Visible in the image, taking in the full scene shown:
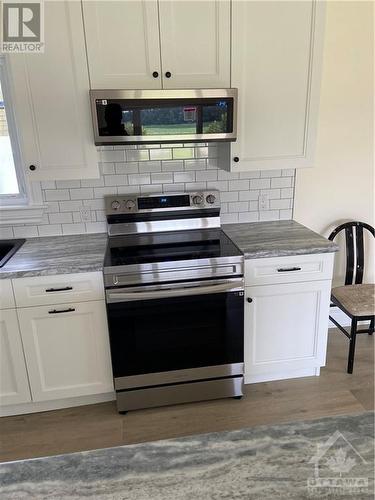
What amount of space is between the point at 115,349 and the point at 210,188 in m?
1.22

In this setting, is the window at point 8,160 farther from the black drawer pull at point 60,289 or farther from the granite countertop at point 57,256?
the black drawer pull at point 60,289

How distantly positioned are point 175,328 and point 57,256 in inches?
30.3

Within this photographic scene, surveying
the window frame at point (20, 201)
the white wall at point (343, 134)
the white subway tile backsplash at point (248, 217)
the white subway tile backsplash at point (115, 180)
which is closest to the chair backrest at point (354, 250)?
the white wall at point (343, 134)

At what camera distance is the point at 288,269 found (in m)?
2.28

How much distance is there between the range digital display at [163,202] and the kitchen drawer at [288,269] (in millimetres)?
639

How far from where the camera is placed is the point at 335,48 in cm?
259

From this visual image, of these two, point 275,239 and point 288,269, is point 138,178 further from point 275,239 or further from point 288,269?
point 288,269

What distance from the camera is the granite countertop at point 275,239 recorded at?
2230 millimetres

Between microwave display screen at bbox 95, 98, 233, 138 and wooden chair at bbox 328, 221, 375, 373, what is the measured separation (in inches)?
48.4

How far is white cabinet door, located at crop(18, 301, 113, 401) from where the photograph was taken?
2.14 metres

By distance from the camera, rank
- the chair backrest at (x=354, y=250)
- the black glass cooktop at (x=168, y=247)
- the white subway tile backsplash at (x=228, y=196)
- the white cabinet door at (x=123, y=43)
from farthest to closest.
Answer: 1. the chair backrest at (x=354, y=250)
2. the white subway tile backsplash at (x=228, y=196)
3. the black glass cooktop at (x=168, y=247)
4. the white cabinet door at (x=123, y=43)

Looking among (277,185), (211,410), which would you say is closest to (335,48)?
(277,185)

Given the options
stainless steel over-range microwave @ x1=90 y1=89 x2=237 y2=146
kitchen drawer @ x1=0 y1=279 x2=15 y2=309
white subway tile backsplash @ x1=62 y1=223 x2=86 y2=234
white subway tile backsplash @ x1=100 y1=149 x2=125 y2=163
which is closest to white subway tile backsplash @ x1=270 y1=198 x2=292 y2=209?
stainless steel over-range microwave @ x1=90 y1=89 x2=237 y2=146

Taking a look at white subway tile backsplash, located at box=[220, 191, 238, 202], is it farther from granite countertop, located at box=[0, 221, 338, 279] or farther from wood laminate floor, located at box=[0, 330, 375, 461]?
wood laminate floor, located at box=[0, 330, 375, 461]
